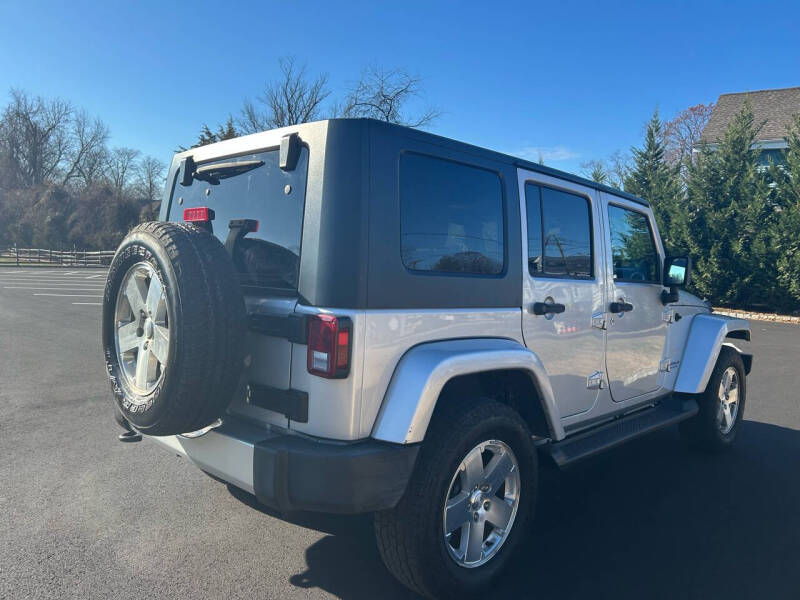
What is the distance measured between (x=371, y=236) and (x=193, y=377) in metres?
0.90

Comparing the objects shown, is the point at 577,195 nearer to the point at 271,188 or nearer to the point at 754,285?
the point at 271,188

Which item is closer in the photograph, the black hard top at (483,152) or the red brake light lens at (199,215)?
the black hard top at (483,152)

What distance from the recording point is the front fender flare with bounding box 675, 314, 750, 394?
4344 mm

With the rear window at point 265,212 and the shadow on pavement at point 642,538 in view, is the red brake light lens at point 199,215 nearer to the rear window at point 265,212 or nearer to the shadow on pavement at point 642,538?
the rear window at point 265,212

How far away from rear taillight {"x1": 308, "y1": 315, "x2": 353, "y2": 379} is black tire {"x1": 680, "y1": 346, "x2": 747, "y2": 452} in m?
3.53

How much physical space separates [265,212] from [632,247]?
107 inches

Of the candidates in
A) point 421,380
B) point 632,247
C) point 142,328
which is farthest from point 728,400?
point 142,328

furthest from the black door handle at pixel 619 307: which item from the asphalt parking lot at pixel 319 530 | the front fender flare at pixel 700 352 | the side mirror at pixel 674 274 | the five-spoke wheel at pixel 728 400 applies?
the five-spoke wheel at pixel 728 400

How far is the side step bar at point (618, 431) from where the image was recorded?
3084 millimetres

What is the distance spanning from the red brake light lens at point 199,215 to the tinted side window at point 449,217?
42.8 inches

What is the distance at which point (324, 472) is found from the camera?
214cm

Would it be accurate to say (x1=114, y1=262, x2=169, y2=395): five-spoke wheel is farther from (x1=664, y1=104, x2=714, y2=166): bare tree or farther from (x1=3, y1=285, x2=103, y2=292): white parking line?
(x1=664, y1=104, x2=714, y2=166): bare tree

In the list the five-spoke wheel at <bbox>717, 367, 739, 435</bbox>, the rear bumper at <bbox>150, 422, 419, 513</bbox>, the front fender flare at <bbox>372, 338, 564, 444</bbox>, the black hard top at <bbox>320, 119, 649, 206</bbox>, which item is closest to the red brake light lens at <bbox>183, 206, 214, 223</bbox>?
the black hard top at <bbox>320, 119, 649, 206</bbox>

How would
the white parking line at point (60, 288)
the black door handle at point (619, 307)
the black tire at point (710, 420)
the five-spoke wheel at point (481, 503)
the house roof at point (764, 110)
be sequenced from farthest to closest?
the house roof at point (764, 110) → the white parking line at point (60, 288) → the black tire at point (710, 420) → the black door handle at point (619, 307) → the five-spoke wheel at point (481, 503)
